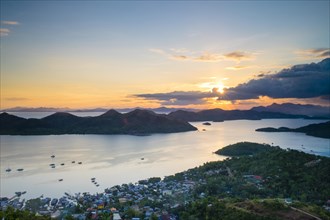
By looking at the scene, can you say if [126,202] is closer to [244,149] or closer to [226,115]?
[244,149]

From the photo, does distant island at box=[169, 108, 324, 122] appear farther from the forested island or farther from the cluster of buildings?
the cluster of buildings

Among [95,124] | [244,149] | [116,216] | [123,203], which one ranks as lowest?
[123,203]

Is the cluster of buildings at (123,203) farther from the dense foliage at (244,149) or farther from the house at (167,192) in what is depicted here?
the dense foliage at (244,149)

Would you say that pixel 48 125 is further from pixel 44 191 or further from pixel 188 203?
pixel 188 203

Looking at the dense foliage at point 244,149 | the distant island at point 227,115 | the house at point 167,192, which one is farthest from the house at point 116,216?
the distant island at point 227,115

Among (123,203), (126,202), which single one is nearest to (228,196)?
(126,202)

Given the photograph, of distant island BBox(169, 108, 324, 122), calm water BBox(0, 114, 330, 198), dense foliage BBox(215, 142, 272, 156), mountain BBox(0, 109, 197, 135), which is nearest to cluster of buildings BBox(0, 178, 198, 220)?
calm water BBox(0, 114, 330, 198)
